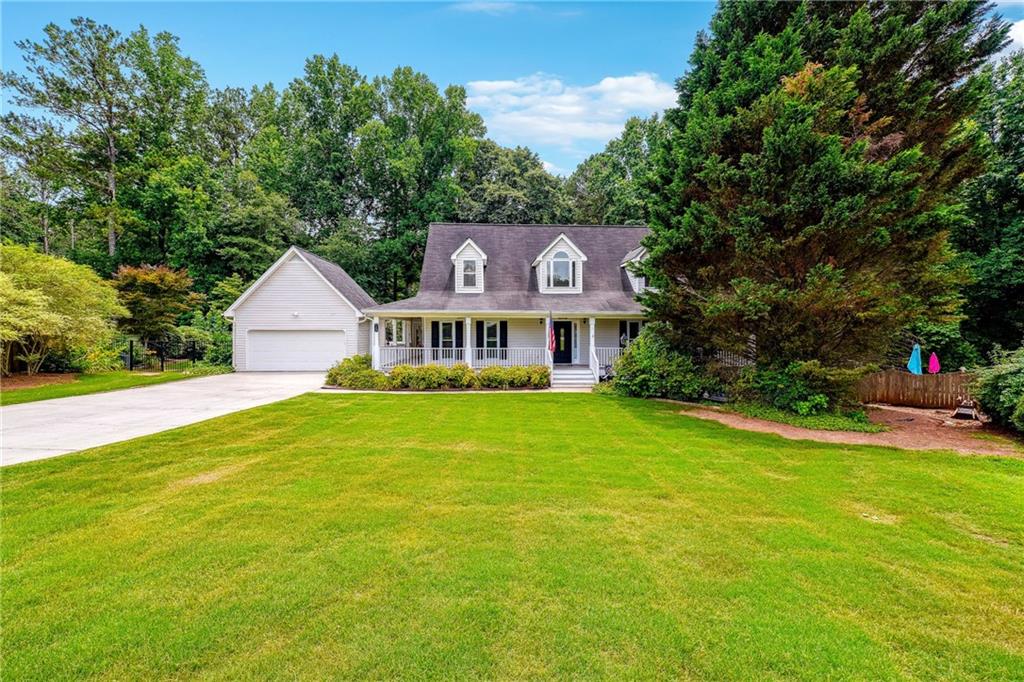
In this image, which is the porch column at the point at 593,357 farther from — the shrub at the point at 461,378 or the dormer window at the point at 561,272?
the shrub at the point at 461,378

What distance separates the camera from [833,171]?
30.8ft

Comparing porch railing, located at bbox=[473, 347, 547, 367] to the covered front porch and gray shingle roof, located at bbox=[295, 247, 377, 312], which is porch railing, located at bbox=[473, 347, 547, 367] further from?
gray shingle roof, located at bbox=[295, 247, 377, 312]

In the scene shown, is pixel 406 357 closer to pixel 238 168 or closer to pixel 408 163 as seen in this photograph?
pixel 408 163

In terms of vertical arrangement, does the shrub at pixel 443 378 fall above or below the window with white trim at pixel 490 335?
below

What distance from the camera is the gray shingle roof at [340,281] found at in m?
21.2

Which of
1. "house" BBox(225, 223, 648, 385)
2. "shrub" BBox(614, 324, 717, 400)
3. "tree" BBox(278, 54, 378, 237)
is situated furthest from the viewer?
"tree" BBox(278, 54, 378, 237)

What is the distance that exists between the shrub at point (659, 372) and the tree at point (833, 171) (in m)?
2.01

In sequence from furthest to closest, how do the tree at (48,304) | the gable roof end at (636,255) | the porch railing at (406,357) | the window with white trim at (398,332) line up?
the window with white trim at (398,332) < the gable roof end at (636,255) < the porch railing at (406,357) < the tree at (48,304)

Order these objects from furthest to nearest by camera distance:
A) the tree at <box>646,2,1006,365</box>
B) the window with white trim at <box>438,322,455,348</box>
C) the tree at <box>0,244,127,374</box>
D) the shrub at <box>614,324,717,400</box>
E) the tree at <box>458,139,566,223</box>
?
1. the tree at <box>458,139,566,223</box>
2. the window with white trim at <box>438,322,455,348</box>
3. the tree at <box>0,244,127,374</box>
4. the shrub at <box>614,324,717,400</box>
5. the tree at <box>646,2,1006,365</box>

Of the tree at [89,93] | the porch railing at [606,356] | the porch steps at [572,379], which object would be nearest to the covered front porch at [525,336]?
the porch railing at [606,356]

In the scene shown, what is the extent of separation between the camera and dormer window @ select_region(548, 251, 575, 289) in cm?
1967

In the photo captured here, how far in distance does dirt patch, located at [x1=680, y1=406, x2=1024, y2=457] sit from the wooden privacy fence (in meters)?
1.39

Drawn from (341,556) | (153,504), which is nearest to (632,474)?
(341,556)

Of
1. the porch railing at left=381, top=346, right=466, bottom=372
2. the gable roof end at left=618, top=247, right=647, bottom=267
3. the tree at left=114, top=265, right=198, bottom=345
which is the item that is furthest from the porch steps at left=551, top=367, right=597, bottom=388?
the tree at left=114, top=265, right=198, bottom=345
